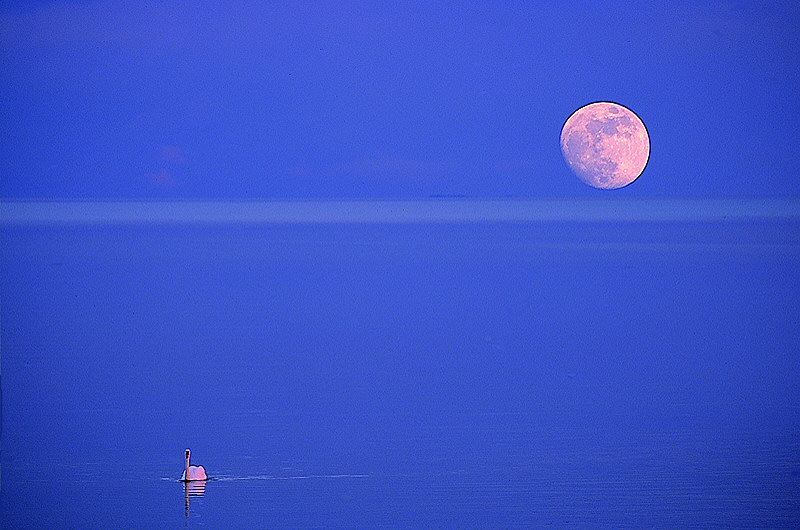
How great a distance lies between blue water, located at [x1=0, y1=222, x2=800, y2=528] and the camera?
7.38 meters

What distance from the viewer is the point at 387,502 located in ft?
24.1

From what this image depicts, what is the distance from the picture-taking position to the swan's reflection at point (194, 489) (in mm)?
7410

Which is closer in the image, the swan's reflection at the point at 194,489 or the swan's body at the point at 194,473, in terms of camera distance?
the swan's reflection at the point at 194,489

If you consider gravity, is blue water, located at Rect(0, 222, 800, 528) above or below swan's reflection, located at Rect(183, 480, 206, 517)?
above

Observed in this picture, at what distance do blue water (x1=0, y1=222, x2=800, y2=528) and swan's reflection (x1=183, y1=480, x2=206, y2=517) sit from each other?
0.03 metres

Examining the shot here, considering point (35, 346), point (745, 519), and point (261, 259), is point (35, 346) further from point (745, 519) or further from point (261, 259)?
point (261, 259)

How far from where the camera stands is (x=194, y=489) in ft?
24.7

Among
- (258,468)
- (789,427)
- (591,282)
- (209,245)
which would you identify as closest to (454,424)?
(258,468)

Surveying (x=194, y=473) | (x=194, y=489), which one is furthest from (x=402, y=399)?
(x=194, y=489)

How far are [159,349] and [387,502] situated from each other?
5.76m

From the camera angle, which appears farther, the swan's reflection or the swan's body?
the swan's body

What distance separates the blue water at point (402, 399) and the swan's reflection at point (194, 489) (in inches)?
1.0

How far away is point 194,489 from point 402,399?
2.89m

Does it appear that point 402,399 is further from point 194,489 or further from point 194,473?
point 194,489
